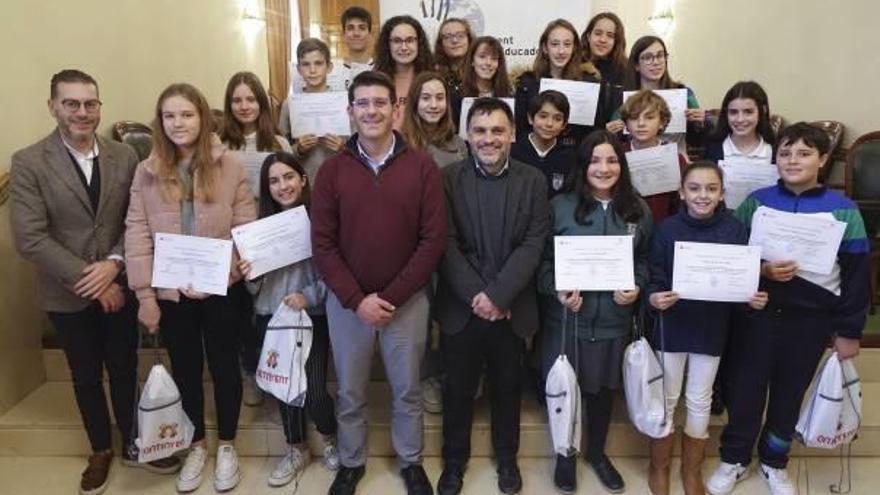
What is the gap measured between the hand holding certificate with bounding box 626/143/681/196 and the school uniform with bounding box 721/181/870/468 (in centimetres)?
32

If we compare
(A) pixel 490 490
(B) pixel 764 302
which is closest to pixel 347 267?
(A) pixel 490 490

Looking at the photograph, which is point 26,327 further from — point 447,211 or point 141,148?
point 447,211

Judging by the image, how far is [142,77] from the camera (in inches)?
173

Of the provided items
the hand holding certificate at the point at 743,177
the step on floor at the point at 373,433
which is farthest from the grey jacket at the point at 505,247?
the hand holding certificate at the point at 743,177

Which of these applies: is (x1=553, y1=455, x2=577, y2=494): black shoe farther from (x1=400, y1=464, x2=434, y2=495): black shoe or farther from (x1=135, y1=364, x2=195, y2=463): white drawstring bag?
(x1=135, y1=364, x2=195, y2=463): white drawstring bag

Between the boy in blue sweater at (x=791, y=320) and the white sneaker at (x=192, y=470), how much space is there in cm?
214

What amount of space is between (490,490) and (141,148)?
9.69 feet

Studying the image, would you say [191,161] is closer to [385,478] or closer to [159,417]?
[159,417]

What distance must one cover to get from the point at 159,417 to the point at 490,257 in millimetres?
1418

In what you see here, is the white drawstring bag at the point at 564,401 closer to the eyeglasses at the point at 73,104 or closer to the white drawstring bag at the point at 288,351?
the white drawstring bag at the point at 288,351

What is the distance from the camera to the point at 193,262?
219cm

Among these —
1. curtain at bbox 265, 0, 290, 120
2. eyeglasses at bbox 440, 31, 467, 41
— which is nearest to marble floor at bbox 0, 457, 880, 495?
eyeglasses at bbox 440, 31, 467, 41

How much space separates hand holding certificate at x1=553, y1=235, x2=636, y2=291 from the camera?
7.06 feet

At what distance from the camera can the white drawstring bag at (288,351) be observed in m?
2.28
